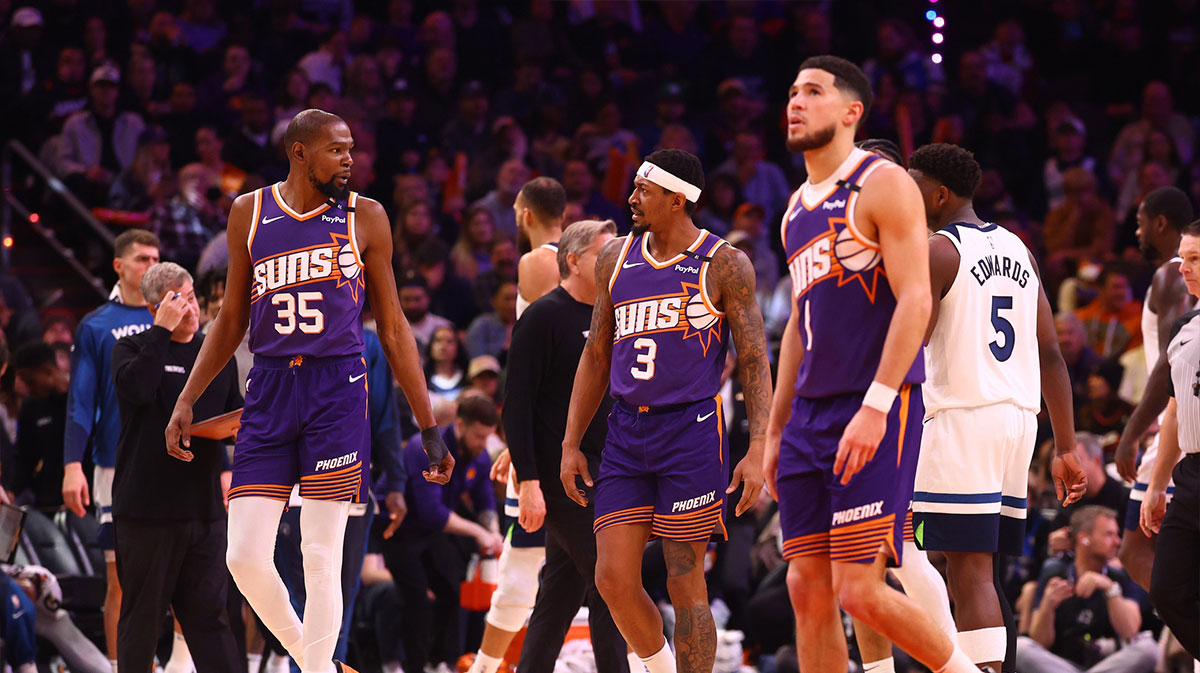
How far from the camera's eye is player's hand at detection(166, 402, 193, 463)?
5.97 m

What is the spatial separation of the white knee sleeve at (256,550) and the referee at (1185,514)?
3791mm

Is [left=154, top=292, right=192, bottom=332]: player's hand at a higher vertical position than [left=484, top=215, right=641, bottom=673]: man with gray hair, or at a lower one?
higher

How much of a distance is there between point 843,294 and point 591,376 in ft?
5.17

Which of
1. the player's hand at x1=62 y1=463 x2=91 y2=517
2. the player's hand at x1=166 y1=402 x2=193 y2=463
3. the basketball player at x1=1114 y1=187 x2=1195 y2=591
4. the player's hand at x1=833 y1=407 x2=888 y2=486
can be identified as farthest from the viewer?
the player's hand at x1=62 y1=463 x2=91 y2=517

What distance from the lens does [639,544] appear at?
5590 millimetres

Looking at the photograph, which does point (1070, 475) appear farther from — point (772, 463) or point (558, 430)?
point (558, 430)

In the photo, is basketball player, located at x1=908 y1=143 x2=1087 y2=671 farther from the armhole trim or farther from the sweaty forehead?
the armhole trim

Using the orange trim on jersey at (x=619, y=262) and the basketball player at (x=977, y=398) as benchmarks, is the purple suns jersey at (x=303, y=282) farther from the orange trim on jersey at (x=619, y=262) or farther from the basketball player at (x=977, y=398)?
the basketball player at (x=977, y=398)

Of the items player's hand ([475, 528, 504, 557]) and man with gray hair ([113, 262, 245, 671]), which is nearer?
man with gray hair ([113, 262, 245, 671])

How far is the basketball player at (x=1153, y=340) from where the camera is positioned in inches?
264

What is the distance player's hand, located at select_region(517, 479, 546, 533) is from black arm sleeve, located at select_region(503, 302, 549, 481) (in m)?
0.13

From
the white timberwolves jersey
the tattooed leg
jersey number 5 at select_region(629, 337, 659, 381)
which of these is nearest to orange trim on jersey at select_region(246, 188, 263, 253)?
jersey number 5 at select_region(629, 337, 659, 381)

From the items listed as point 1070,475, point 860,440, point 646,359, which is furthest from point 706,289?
point 1070,475

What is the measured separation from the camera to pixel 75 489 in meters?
7.65
